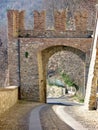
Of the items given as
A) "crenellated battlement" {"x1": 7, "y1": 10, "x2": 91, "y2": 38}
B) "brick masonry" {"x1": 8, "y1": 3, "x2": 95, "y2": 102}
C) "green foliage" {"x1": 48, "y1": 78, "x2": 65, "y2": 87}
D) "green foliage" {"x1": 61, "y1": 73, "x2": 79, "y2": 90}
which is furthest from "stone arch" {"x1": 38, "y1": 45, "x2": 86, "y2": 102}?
"green foliage" {"x1": 48, "y1": 78, "x2": 65, "y2": 87}

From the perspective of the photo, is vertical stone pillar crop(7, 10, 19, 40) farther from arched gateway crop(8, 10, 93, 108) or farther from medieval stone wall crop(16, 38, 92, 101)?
medieval stone wall crop(16, 38, 92, 101)

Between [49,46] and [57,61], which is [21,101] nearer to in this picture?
[49,46]

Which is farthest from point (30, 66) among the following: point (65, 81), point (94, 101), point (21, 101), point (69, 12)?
point (69, 12)

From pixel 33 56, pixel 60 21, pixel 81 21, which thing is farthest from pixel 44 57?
pixel 81 21

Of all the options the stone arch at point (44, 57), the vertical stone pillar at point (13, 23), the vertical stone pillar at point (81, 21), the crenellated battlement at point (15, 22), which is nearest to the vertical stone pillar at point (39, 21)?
the crenellated battlement at point (15, 22)

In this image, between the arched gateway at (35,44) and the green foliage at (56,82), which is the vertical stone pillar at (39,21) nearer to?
the arched gateway at (35,44)

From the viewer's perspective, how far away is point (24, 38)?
1998 centimetres

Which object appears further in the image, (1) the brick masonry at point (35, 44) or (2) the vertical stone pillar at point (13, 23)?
(2) the vertical stone pillar at point (13, 23)

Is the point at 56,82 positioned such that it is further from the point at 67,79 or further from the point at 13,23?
the point at 13,23

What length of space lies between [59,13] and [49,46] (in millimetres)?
1827

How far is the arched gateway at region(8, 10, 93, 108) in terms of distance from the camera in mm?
19828

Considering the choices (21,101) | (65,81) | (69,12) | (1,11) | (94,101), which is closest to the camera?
(94,101)

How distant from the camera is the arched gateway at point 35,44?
19.8 meters

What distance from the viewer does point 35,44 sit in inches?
785
